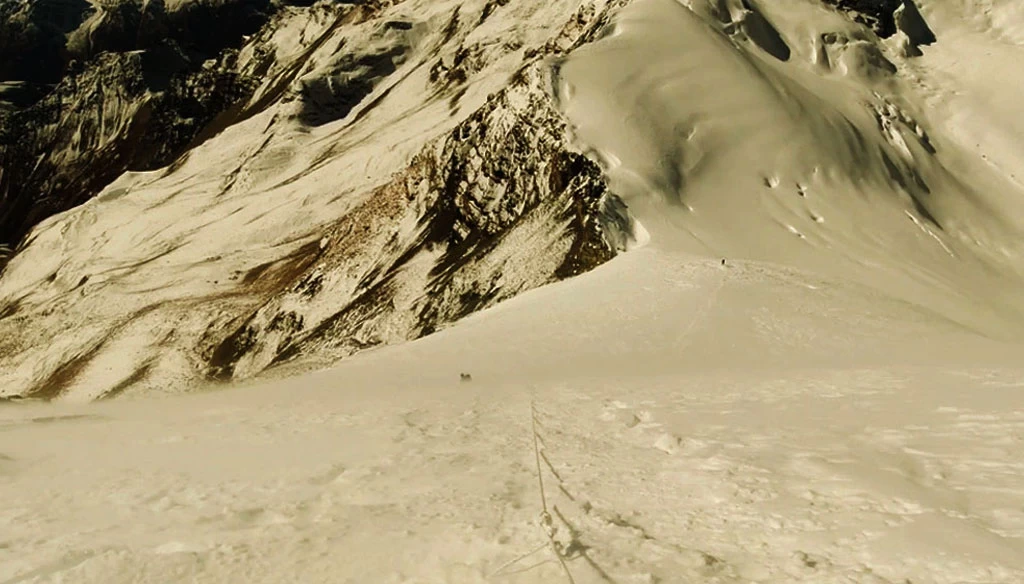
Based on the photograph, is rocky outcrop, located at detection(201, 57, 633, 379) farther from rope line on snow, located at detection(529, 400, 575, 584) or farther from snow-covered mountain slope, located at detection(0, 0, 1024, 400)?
rope line on snow, located at detection(529, 400, 575, 584)

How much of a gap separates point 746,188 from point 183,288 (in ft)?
152

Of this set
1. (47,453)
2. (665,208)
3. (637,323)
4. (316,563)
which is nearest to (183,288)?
(665,208)

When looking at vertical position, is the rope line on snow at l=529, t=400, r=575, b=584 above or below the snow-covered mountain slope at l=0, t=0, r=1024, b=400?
above

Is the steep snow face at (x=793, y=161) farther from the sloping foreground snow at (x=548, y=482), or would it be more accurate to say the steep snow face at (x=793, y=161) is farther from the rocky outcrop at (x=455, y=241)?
the sloping foreground snow at (x=548, y=482)

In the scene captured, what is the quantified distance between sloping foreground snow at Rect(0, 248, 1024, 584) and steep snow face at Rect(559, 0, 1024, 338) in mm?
18482

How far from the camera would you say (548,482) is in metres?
8.55

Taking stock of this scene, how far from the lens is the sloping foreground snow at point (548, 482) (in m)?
6.43

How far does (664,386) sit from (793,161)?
30946mm

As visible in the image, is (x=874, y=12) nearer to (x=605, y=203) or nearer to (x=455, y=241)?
(x=605, y=203)

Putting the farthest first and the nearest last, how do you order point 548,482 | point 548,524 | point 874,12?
point 874,12 < point 548,482 < point 548,524

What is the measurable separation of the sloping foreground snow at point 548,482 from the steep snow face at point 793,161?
1848 cm

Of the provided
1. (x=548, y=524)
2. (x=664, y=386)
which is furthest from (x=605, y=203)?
(x=548, y=524)

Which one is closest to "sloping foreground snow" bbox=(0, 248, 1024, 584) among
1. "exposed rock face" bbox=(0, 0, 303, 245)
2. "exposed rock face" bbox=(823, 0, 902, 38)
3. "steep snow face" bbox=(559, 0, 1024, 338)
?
"steep snow face" bbox=(559, 0, 1024, 338)

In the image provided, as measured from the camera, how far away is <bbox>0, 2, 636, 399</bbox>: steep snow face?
38.9 m
